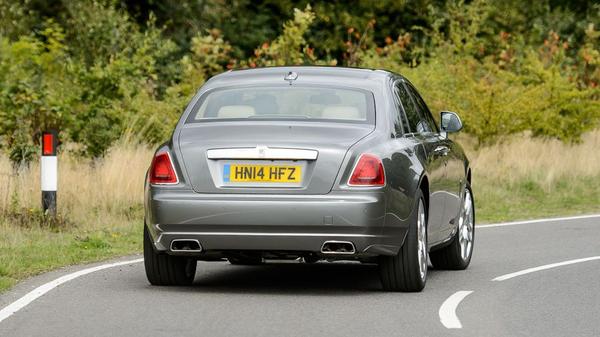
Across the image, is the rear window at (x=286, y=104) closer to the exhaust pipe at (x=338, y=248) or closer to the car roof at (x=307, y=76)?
the car roof at (x=307, y=76)

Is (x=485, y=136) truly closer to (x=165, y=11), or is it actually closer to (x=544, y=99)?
(x=544, y=99)

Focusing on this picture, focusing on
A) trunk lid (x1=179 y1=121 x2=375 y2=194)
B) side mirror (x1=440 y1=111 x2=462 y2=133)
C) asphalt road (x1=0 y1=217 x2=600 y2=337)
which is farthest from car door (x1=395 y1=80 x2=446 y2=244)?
trunk lid (x1=179 y1=121 x2=375 y2=194)

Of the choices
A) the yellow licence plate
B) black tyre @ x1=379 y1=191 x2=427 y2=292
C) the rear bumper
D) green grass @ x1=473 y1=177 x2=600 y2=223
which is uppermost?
the yellow licence plate

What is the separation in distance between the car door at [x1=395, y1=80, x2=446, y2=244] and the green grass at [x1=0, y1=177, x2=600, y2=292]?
2993 millimetres

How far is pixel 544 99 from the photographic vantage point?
24.6 metres

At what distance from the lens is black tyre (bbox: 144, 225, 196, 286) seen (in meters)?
10.4

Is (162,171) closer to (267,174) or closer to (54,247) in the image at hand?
(267,174)

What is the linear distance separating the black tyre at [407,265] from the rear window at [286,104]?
78cm

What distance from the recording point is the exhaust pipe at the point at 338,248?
967 cm

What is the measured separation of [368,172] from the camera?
31.9ft

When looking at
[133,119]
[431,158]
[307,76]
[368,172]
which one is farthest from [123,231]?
[133,119]

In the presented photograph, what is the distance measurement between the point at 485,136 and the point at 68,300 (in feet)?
49.0

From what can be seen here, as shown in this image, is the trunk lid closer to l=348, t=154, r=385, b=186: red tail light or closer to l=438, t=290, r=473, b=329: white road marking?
l=348, t=154, r=385, b=186: red tail light

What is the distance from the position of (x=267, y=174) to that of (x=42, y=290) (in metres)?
1.80
